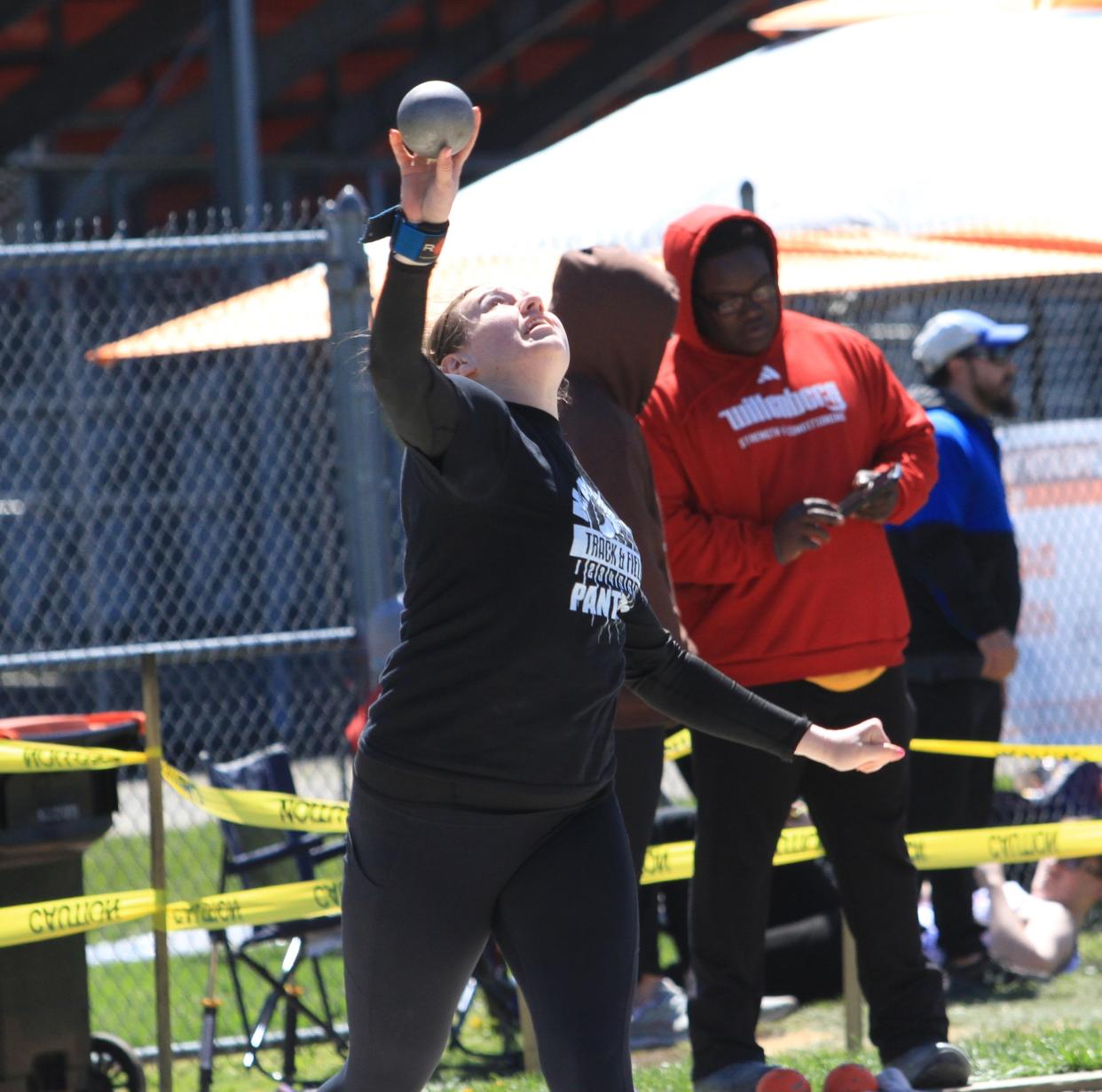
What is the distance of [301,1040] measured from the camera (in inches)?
219

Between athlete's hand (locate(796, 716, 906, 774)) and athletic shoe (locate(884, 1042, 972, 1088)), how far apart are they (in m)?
1.18

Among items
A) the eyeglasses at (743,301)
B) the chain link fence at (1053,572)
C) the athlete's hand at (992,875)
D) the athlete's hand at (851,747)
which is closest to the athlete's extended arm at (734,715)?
the athlete's hand at (851,747)

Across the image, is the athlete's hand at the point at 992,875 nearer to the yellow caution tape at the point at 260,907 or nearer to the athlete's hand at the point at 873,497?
the athlete's hand at the point at 873,497

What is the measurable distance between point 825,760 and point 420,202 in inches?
54.0

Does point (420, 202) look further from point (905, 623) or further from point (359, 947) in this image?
point (905, 623)

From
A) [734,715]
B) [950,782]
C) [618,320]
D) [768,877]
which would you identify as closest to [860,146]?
[950,782]

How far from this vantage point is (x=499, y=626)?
8.95ft

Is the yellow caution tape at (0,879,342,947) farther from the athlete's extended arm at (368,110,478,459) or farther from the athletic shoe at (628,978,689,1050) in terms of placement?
the athlete's extended arm at (368,110,478,459)

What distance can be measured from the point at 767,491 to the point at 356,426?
194 centimetres

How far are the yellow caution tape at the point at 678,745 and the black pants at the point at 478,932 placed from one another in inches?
92.3

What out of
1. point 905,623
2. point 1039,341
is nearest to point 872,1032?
point 905,623

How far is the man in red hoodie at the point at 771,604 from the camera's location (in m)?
4.08

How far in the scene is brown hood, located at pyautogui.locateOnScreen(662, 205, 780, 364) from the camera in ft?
13.8

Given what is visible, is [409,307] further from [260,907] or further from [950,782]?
[950,782]
